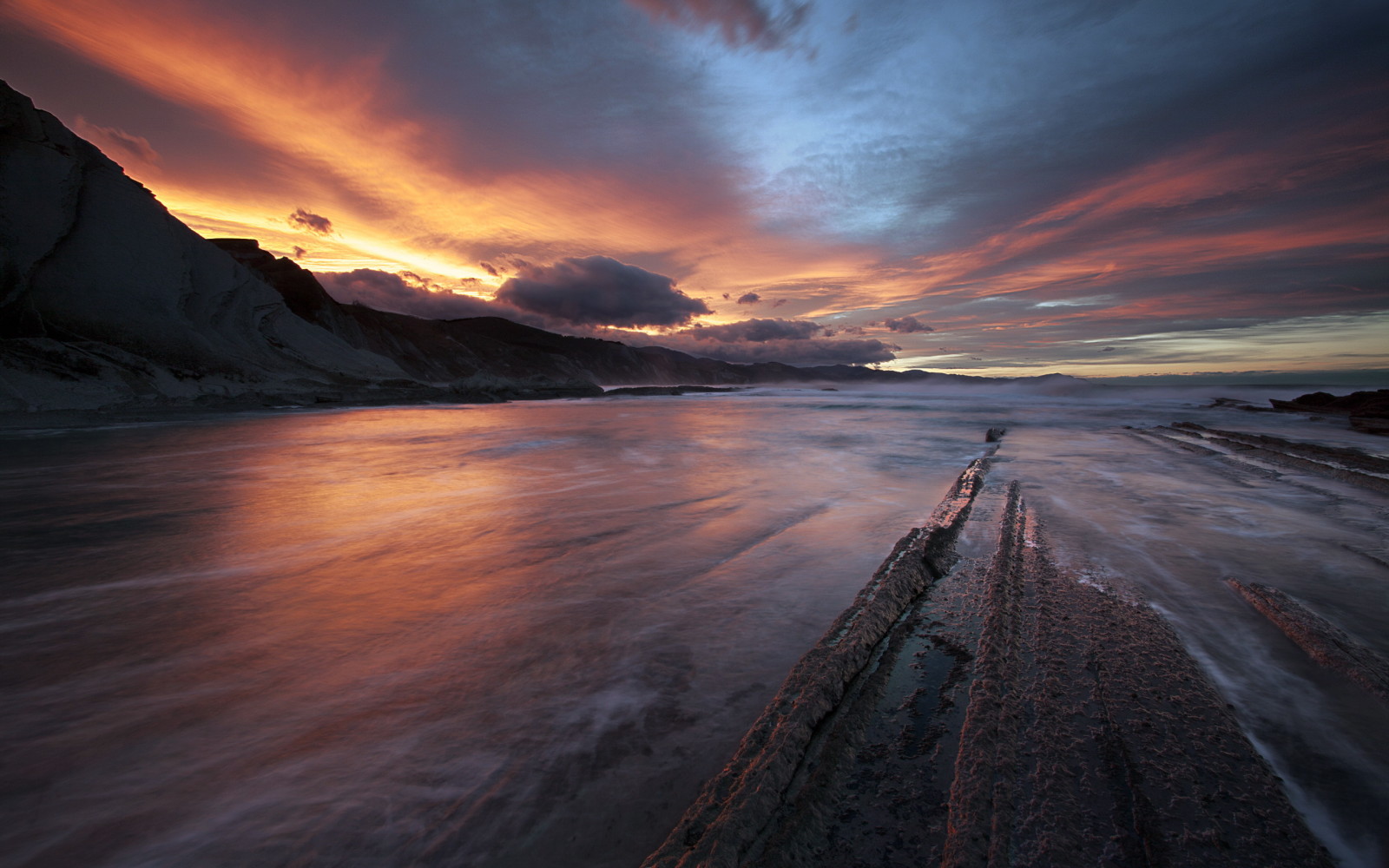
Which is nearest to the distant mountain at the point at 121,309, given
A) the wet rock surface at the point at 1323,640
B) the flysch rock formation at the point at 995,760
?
the flysch rock formation at the point at 995,760

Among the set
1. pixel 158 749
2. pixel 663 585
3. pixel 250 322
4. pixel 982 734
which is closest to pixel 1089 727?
pixel 982 734

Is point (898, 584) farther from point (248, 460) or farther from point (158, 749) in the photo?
point (248, 460)

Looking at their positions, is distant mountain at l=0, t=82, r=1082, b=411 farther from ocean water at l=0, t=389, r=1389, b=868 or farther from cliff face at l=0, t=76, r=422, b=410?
ocean water at l=0, t=389, r=1389, b=868

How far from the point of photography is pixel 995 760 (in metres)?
1.44

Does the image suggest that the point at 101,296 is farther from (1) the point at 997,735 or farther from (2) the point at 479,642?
(1) the point at 997,735

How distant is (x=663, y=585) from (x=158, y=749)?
2.09 m

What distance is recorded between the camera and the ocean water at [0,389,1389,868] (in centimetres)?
136

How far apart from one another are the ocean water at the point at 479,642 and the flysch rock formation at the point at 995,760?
0.52ft

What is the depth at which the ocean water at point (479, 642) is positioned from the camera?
1356mm

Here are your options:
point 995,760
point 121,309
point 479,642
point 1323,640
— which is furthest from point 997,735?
point 121,309

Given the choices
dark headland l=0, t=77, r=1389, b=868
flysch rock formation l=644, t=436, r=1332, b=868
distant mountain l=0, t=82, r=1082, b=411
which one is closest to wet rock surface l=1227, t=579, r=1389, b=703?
dark headland l=0, t=77, r=1389, b=868

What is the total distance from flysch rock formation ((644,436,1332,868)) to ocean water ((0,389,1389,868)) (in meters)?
0.16

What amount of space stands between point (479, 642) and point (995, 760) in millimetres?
2110

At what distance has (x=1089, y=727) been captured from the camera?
1.58 meters
